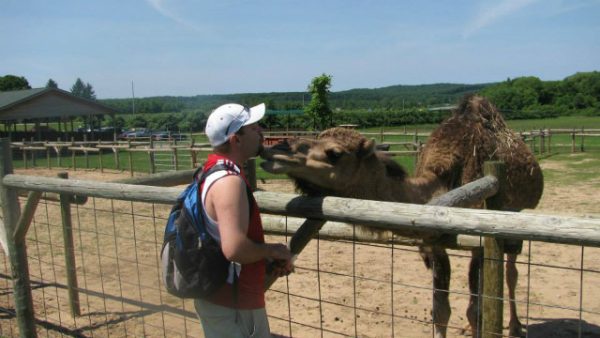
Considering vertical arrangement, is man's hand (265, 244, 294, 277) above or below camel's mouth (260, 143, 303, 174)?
below

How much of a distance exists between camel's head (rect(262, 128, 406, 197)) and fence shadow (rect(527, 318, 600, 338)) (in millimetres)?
2955

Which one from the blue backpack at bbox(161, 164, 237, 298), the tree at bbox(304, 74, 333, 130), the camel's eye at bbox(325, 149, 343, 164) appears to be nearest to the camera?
the blue backpack at bbox(161, 164, 237, 298)

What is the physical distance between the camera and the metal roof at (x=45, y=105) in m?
34.8

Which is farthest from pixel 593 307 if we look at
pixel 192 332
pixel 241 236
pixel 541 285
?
pixel 241 236

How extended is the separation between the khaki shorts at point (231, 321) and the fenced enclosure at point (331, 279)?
1.08 ft

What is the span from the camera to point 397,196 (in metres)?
3.68

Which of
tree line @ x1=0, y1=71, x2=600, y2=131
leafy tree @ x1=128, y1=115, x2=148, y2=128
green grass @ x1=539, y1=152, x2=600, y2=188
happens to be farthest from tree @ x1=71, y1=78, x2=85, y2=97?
green grass @ x1=539, y1=152, x2=600, y2=188

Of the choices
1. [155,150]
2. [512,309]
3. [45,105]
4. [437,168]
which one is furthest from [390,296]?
[45,105]

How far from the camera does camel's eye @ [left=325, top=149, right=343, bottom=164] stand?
10.0ft

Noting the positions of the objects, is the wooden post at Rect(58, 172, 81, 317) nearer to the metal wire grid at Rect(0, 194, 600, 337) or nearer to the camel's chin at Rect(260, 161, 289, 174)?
the metal wire grid at Rect(0, 194, 600, 337)

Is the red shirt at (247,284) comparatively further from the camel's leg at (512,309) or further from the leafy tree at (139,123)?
the leafy tree at (139,123)

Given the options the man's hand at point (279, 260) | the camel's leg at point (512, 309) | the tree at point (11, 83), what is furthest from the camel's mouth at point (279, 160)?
the tree at point (11, 83)

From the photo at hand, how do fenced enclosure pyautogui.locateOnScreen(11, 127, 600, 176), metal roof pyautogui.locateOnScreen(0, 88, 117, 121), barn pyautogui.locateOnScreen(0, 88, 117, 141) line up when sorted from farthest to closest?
1. barn pyautogui.locateOnScreen(0, 88, 117, 141)
2. metal roof pyautogui.locateOnScreen(0, 88, 117, 121)
3. fenced enclosure pyautogui.locateOnScreen(11, 127, 600, 176)

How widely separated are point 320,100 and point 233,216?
3122 centimetres
